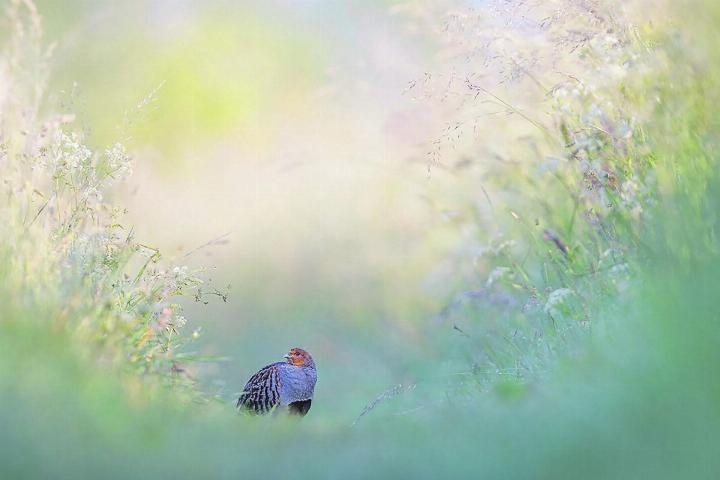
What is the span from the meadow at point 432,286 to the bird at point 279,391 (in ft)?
0.57

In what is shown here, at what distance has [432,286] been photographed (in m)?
4.99

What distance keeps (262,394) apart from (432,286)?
1.85 meters

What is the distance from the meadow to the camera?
5.55ft

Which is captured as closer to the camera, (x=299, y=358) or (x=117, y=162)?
(x=117, y=162)

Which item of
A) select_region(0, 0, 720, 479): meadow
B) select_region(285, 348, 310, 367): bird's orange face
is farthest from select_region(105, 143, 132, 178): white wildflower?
select_region(285, 348, 310, 367): bird's orange face

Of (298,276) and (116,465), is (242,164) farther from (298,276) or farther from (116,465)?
(116,465)

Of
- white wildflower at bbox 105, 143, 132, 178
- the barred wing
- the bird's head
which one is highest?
white wildflower at bbox 105, 143, 132, 178

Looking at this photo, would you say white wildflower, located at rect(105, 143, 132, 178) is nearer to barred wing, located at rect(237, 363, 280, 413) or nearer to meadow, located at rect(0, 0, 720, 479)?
meadow, located at rect(0, 0, 720, 479)

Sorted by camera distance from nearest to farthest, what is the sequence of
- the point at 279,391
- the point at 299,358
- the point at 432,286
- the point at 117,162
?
1. the point at 117,162
2. the point at 279,391
3. the point at 299,358
4. the point at 432,286

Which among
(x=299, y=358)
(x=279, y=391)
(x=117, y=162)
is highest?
(x=117, y=162)

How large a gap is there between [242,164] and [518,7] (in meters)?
4.58

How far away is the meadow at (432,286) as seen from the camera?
1.69 m

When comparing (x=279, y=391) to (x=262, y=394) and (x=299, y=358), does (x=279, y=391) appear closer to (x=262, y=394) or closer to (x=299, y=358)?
(x=262, y=394)

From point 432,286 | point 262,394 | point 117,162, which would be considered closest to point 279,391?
point 262,394
